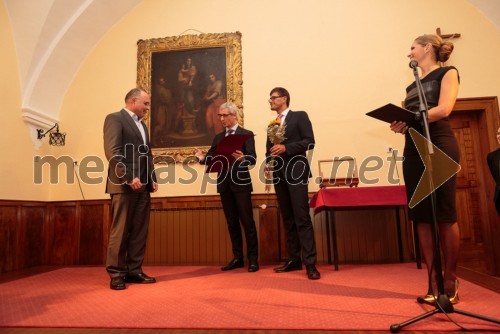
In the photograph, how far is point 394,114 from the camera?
199 centimetres

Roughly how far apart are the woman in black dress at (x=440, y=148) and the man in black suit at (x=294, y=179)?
3.52ft

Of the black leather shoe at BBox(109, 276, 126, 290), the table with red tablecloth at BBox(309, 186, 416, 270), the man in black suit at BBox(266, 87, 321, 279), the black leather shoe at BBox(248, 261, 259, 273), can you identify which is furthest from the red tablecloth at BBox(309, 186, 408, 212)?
the black leather shoe at BBox(109, 276, 126, 290)

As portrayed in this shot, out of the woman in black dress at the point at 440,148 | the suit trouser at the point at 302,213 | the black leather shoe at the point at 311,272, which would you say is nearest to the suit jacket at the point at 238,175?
the suit trouser at the point at 302,213

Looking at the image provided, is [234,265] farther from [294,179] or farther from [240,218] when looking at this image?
[294,179]

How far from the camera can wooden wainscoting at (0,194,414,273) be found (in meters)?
4.58

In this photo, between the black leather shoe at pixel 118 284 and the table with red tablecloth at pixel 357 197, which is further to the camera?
the table with red tablecloth at pixel 357 197

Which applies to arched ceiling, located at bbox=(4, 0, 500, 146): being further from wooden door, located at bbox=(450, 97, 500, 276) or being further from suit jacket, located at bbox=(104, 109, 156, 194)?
suit jacket, located at bbox=(104, 109, 156, 194)

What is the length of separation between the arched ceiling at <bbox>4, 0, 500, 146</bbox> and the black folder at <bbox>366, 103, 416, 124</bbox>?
13.4 ft

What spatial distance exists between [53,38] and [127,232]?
3.50 meters

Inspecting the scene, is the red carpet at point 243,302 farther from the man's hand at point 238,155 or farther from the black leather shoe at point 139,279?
the man's hand at point 238,155

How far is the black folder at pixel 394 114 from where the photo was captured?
1.92 meters

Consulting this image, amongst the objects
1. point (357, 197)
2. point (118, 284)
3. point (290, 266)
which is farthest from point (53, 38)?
point (357, 197)

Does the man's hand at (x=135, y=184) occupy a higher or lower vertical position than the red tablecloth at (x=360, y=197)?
higher

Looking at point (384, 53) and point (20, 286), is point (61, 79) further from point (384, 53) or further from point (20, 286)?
point (384, 53)
